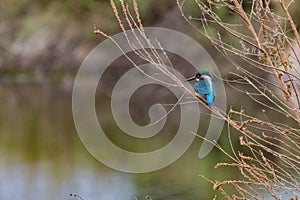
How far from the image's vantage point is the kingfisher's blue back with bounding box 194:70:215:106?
437cm

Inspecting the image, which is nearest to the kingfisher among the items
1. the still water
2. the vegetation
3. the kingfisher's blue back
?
the kingfisher's blue back

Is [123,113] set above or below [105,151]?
above

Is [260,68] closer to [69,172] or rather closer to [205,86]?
[205,86]

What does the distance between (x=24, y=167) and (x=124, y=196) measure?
234 centimetres

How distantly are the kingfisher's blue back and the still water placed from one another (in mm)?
4492

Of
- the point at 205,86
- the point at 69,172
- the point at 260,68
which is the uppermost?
the point at 69,172

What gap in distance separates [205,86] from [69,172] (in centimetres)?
624

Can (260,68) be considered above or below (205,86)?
below

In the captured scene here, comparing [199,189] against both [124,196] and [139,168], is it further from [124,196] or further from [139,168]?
[139,168]

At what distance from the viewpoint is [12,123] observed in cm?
1497

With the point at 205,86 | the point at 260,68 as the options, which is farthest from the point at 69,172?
the point at 260,68

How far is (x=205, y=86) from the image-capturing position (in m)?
4.53

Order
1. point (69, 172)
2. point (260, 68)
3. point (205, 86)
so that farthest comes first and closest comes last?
point (69, 172)
point (205, 86)
point (260, 68)

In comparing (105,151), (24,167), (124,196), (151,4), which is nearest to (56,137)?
(105,151)
